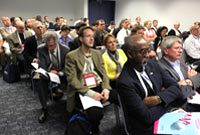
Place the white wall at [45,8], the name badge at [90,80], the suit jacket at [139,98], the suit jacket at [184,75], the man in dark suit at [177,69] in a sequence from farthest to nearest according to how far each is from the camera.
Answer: the white wall at [45,8] → the name badge at [90,80] → the man in dark suit at [177,69] → the suit jacket at [184,75] → the suit jacket at [139,98]

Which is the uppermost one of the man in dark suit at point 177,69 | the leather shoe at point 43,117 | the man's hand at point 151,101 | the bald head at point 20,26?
the bald head at point 20,26

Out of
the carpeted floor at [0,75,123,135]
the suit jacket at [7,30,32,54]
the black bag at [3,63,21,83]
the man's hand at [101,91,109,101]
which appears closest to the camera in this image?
the man's hand at [101,91,109,101]

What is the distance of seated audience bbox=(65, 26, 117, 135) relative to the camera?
2115 mm

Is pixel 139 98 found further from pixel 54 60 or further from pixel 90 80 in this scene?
pixel 54 60

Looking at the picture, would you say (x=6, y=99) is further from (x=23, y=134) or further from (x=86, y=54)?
(x=86, y=54)

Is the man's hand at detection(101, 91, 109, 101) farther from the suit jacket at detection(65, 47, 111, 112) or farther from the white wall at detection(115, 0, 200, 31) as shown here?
the white wall at detection(115, 0, 200, 31)

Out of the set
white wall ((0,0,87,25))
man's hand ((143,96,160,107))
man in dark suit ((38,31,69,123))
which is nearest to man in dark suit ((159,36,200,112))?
man's hand ((143,96,160,107))

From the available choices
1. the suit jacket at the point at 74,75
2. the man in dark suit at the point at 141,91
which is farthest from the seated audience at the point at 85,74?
the man in dark suit at the point at 141,91

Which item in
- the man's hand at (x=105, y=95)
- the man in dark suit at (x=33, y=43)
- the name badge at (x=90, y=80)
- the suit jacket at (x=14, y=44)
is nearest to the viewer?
the man's hand at (x=105, y=95)

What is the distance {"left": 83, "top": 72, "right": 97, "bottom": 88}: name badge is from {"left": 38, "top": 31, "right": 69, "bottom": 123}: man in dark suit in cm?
59

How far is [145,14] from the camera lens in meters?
9.94

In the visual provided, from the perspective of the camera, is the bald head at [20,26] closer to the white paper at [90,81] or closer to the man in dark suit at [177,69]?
the white paper at [90,81]

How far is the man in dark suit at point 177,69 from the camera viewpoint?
1841mm

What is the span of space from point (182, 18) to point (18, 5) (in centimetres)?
922
